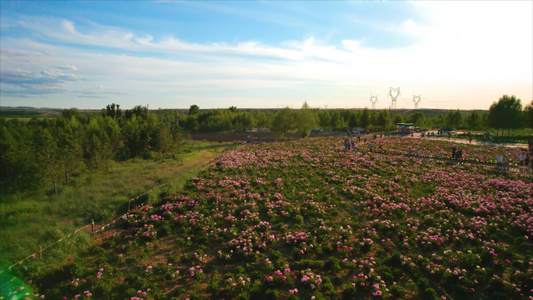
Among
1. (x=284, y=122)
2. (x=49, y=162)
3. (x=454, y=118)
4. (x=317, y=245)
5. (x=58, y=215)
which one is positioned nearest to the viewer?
(x=317, y=245)

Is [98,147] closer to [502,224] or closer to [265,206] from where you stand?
[265,206]

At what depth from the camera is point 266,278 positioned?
10305 millimetres

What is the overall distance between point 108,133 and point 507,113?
293 ft

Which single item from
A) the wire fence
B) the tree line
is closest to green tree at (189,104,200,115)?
the tree line

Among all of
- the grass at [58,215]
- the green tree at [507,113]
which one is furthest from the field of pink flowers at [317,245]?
the green tree at [507,113]

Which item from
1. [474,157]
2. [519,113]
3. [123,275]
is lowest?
[123,275]

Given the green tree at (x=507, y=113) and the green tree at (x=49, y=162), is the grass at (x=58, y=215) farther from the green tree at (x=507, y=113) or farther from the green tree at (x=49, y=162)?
the green tree at (x=507, y=113)

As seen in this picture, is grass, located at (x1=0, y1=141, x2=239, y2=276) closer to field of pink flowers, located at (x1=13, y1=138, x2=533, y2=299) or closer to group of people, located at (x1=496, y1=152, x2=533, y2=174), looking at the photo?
field of pink flowers, located at (x1=13, y1=138, x2=533, y2=299)

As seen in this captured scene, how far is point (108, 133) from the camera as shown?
152 ft

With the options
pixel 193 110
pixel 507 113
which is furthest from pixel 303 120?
pixel 193 110

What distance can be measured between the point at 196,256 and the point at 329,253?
19.6 ft

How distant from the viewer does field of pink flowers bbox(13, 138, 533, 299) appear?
31.8ft

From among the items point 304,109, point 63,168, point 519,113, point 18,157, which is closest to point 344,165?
point 63,168

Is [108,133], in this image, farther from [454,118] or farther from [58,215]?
[454,118]
